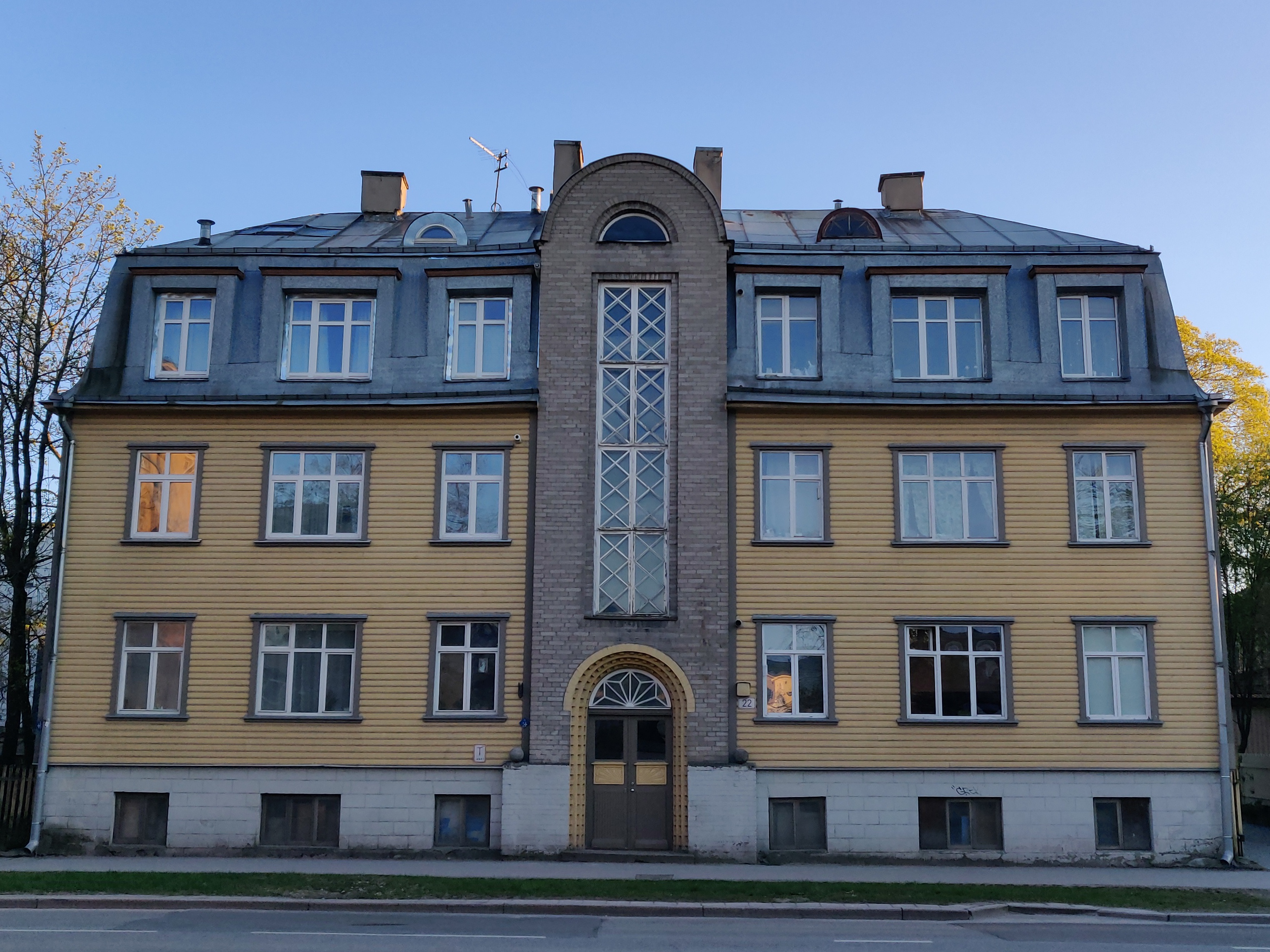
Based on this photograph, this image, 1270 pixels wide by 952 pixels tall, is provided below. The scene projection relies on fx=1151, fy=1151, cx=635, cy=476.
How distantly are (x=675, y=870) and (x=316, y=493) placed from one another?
9.54m

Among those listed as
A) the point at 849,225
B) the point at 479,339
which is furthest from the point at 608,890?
the point at 849,225

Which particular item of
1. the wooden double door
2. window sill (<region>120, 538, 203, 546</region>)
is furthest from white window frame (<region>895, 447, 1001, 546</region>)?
window sill (<region>120, 538, 203, 546</region>)

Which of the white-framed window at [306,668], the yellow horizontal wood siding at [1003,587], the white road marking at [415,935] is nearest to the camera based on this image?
the white road marking at [415,935]

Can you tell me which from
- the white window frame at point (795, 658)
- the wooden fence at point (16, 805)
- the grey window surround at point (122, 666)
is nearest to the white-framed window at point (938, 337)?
the white window frame at point (795, 658)

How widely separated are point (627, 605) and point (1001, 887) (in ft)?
25.8

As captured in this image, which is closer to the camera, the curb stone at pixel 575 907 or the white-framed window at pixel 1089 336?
the curb stone at pixel 575 907

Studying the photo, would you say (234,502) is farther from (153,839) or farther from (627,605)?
(627,605)

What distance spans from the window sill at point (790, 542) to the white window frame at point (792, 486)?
2cm

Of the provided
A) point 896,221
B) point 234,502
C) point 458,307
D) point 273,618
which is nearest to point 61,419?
point 234,502

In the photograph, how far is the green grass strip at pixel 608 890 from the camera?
15867 mm

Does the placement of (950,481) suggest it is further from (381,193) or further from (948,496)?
(381,193)

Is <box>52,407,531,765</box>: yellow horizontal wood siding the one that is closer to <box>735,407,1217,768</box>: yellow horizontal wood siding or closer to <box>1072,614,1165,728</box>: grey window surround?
<box>735,407,1217,768</box>: yellow horizontal wood siding

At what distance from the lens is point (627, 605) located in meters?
21.1

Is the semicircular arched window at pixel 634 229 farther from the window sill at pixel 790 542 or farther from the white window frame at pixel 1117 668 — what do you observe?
the white window frame at pixel 1117 668
